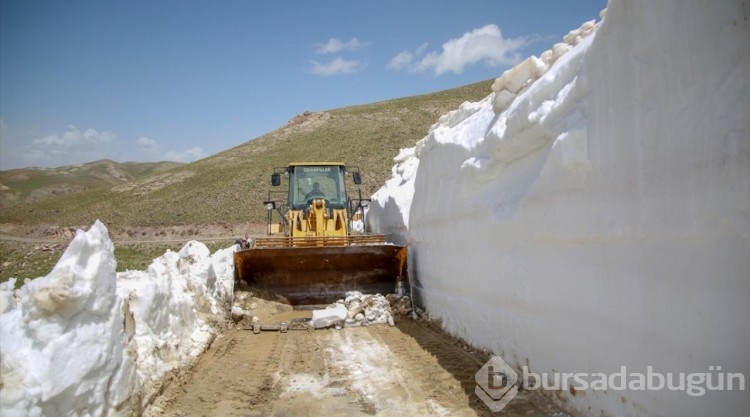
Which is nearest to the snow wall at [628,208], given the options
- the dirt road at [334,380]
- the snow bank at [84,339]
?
the dirt road at [334,380]

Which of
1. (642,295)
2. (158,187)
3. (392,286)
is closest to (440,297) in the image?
(392,286)

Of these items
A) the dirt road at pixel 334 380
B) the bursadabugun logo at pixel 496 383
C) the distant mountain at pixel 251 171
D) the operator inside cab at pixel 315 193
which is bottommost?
the dirt road at pixel 334 380

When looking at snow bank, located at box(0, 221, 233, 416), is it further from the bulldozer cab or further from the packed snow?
the bulldozer cab

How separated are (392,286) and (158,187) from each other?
5041 cm

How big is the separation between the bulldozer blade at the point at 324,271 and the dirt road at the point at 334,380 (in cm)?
194

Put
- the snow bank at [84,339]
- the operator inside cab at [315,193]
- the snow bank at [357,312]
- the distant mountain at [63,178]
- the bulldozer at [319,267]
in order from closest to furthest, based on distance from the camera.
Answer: the snow bank at [84,339], the snow bank at [357,312], the bulldozer at [319,267], the operator inside cab at [315,193], the distant mountain at [63,178]

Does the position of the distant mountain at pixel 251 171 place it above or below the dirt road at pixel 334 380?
above

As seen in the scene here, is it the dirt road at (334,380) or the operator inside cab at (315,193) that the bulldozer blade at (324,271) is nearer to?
the dirt road at (334,380)

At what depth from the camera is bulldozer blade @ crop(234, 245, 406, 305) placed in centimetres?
1002

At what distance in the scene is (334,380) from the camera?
5859 mm

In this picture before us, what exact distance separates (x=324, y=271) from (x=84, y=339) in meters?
6.51

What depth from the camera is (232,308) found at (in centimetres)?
916

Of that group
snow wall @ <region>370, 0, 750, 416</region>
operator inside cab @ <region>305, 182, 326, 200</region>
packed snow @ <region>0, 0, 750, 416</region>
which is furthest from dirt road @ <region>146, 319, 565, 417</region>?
operator inside cab @ <region>305, 182, 326, 200</region>

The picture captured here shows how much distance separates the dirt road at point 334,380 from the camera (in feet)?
16.1
